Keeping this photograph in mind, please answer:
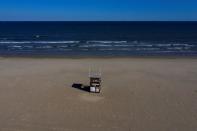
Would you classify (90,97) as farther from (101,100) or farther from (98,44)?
(98,44)

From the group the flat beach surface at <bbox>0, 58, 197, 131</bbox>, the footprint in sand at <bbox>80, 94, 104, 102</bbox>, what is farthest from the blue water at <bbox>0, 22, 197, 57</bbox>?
the footprint in sand at <bbox>80, 94, 104, 102</bbox>

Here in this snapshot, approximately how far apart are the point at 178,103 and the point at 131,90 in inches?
102

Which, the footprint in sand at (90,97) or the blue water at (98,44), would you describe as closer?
the footprint in sand at (90,97)

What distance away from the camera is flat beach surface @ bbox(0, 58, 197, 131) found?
10445mm

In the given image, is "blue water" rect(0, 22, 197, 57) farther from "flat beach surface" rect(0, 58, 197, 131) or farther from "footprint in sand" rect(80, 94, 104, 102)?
"footprint in sand" rect(80, 94, 104, 102)

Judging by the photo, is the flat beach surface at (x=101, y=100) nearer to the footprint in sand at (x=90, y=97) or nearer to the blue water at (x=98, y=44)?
the footprint in sand at (x=90, y=97)

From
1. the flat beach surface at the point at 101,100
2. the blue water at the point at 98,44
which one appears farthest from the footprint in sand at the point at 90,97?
the blue water at the point at 98,44

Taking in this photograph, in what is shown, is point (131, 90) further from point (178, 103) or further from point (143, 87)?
point (178, 103)

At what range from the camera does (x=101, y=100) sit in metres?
13.2

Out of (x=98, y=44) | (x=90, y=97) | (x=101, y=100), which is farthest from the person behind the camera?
(x=98, y=44)

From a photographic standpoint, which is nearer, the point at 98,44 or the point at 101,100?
the point at 101,100

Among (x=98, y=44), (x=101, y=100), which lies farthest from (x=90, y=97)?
(x=98, y=44)

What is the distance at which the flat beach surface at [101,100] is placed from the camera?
34.3 feet

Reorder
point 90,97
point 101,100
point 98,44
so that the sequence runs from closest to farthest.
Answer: point 101,100
point 90,97
point 98,44
